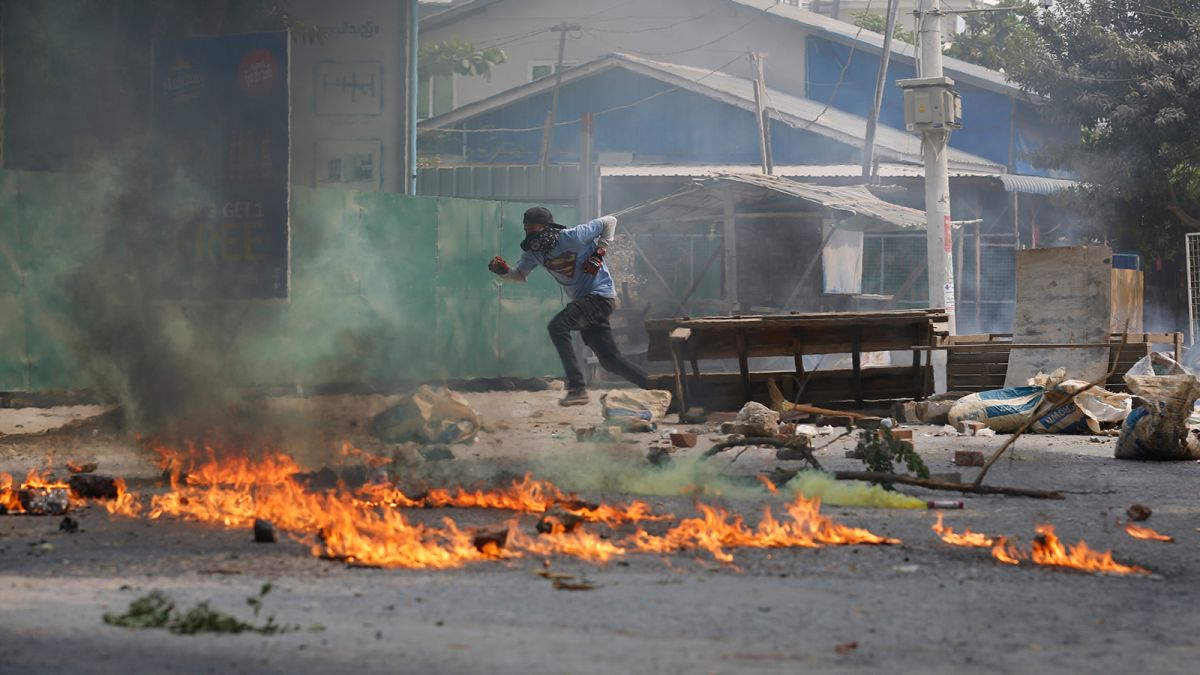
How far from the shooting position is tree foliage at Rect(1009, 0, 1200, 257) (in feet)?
76.5

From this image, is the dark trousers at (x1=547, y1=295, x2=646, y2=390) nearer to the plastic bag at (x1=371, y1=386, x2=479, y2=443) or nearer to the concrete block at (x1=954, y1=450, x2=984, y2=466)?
the plastic bag at (x1=371, y1=386, x2=479, y2=443)

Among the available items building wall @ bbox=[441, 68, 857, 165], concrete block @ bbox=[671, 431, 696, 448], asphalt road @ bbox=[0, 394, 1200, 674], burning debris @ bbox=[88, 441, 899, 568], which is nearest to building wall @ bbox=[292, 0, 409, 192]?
concrete block @ bbox=[671, 431, 696, 448]

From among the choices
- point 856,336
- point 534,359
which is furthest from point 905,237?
point 856,336

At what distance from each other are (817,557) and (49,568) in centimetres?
299

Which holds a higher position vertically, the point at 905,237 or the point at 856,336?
the point at 905,237

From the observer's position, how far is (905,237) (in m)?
23.0

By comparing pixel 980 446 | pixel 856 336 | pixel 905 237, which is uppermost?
pixel 905 237

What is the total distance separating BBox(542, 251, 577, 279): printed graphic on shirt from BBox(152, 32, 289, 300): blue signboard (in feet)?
7.29

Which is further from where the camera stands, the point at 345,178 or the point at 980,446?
the point at 345,178

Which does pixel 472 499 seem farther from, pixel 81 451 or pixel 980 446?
pixel 980 446

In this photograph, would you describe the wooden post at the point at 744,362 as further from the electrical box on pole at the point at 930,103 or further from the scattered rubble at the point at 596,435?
the electrical box on pole at the point at 930,103

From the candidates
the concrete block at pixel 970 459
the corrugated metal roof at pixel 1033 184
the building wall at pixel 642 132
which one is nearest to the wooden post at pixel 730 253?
the corrugated metal roof at pixel 1033 184

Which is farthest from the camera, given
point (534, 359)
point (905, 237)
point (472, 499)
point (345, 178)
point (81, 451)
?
point (905, 237)

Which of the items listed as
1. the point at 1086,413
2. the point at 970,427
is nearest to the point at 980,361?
the point at 970,427
